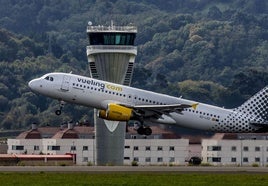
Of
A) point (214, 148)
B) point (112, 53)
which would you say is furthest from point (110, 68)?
point (214, 148)

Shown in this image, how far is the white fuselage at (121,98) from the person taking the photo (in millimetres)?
128000

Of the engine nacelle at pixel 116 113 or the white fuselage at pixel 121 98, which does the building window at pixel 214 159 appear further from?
the engine nacelle at pixel 116 113

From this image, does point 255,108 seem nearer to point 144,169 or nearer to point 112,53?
point 144,169

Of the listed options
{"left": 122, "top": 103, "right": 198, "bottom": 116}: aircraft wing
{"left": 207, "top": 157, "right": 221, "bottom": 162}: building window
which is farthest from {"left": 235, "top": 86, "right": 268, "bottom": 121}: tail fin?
{"left": 207, "top": 157, "right": 221, "bottom": 162}: building window

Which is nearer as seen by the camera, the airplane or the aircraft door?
the aircraft door

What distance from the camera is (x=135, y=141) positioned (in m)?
198

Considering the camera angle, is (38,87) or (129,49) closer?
(38,87)

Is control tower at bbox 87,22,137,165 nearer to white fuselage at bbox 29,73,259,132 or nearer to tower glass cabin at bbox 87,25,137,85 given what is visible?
Result: tower glass cabin at bbox 87,25,137,85

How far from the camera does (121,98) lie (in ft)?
427

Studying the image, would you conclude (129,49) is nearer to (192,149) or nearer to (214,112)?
(192,149)

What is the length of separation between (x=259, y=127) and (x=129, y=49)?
1671 inches

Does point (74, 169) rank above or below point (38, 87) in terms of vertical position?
below
